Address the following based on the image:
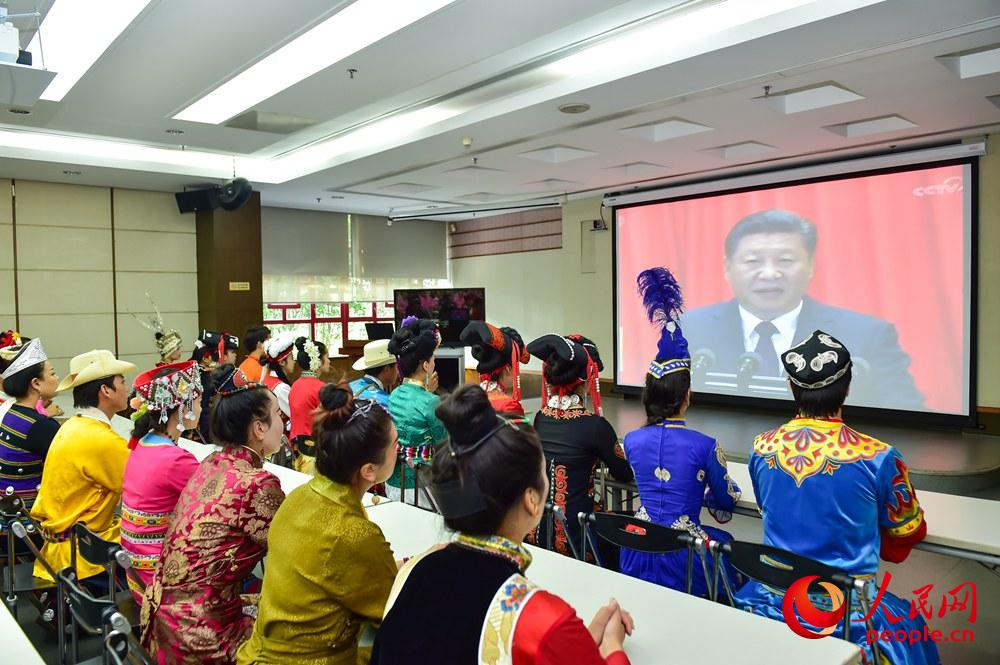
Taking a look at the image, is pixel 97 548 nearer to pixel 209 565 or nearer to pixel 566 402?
pixel 209 565

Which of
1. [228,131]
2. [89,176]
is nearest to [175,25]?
[228,131]

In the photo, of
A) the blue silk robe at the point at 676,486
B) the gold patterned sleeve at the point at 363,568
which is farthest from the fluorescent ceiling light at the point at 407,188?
the gold patterned sleeve at the point at 363,568

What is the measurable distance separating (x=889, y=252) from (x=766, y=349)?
5.00 feet

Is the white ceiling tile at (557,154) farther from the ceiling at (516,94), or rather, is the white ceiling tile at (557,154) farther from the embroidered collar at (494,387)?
the embroidered collar at (494,387)

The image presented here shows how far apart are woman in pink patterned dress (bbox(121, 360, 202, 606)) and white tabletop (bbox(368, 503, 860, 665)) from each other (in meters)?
1.04

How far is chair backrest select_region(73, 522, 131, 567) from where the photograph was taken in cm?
196

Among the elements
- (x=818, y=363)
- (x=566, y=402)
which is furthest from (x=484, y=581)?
(x=566, y=402)

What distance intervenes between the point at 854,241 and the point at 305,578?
677cm

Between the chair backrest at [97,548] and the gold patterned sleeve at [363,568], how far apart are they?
804 mm

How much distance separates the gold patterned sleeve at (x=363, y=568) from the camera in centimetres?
146

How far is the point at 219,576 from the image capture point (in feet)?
5.72

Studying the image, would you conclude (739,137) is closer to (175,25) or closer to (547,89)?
(547,89)

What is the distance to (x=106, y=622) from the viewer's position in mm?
1503

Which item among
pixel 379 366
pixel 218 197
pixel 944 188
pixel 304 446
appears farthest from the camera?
pixel 218 197
